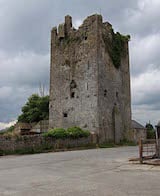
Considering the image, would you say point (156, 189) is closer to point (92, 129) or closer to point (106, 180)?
point (106, 180)

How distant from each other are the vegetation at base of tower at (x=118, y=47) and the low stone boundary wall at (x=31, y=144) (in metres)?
13.5

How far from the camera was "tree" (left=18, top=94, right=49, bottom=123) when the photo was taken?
4238 centimetres

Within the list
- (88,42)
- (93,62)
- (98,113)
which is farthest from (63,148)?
(88,42)

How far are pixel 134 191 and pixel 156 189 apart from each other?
0.66m

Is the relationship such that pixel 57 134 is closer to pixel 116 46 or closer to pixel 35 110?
pixel 116 46

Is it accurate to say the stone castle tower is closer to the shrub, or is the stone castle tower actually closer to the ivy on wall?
the ivy on wall

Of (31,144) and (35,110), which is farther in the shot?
(35,110)

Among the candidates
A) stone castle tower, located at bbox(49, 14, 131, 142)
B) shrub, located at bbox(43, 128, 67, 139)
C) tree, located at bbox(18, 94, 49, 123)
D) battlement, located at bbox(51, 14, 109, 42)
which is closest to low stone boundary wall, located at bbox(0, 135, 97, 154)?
shrub, located at bbox(43, 128, 67, 139)

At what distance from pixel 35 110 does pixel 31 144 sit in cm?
2140

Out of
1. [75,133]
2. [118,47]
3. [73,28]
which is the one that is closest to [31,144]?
[75,133]

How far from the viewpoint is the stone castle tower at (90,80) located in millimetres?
31034

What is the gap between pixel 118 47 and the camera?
118ft

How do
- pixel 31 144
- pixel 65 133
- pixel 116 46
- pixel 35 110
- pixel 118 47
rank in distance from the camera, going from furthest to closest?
pixel 35 110
pixel 118 47
pixel 116 46
pixel 65 133
pixel 31 144

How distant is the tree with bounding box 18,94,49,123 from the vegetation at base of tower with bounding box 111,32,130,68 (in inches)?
533
